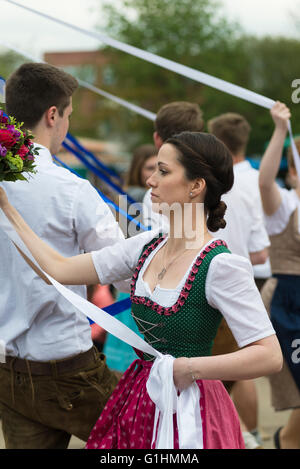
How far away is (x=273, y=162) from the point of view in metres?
3.82

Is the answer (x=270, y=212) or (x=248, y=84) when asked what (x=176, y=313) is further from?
(x=248, y=84)

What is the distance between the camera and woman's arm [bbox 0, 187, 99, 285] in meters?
2.48

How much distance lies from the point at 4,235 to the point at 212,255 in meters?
0.85

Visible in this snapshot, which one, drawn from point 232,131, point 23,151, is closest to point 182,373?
point 23,151

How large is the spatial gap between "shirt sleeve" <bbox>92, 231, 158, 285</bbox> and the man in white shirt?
0.53ft

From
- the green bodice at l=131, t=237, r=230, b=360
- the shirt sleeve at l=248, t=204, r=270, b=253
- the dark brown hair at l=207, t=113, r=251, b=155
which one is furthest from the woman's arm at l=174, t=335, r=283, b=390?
the dark brown hair at l=207, t=113, r=251, b=155

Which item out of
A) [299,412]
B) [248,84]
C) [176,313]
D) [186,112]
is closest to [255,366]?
[176,313]

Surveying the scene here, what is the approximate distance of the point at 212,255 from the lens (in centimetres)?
233

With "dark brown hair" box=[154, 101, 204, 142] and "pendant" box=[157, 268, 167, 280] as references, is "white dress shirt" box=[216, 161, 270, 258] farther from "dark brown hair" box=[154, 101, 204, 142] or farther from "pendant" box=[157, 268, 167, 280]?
"pendant" box=[157, 268, 167, 280]

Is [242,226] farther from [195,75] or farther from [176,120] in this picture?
[195,75]

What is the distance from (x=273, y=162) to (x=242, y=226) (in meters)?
0.45

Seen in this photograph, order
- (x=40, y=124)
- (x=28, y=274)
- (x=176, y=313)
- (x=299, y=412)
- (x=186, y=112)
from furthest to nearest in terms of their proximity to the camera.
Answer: (x=299, y=412) → (x=186, y=112) → (x=40, y=124) → (x=28, y=274) → (x=176, y=313)

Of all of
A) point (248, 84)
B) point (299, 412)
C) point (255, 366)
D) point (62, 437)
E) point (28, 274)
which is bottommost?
point (248, 84)

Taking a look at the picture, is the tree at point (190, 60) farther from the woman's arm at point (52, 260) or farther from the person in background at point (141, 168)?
the woman's arm at point (52, 260)
